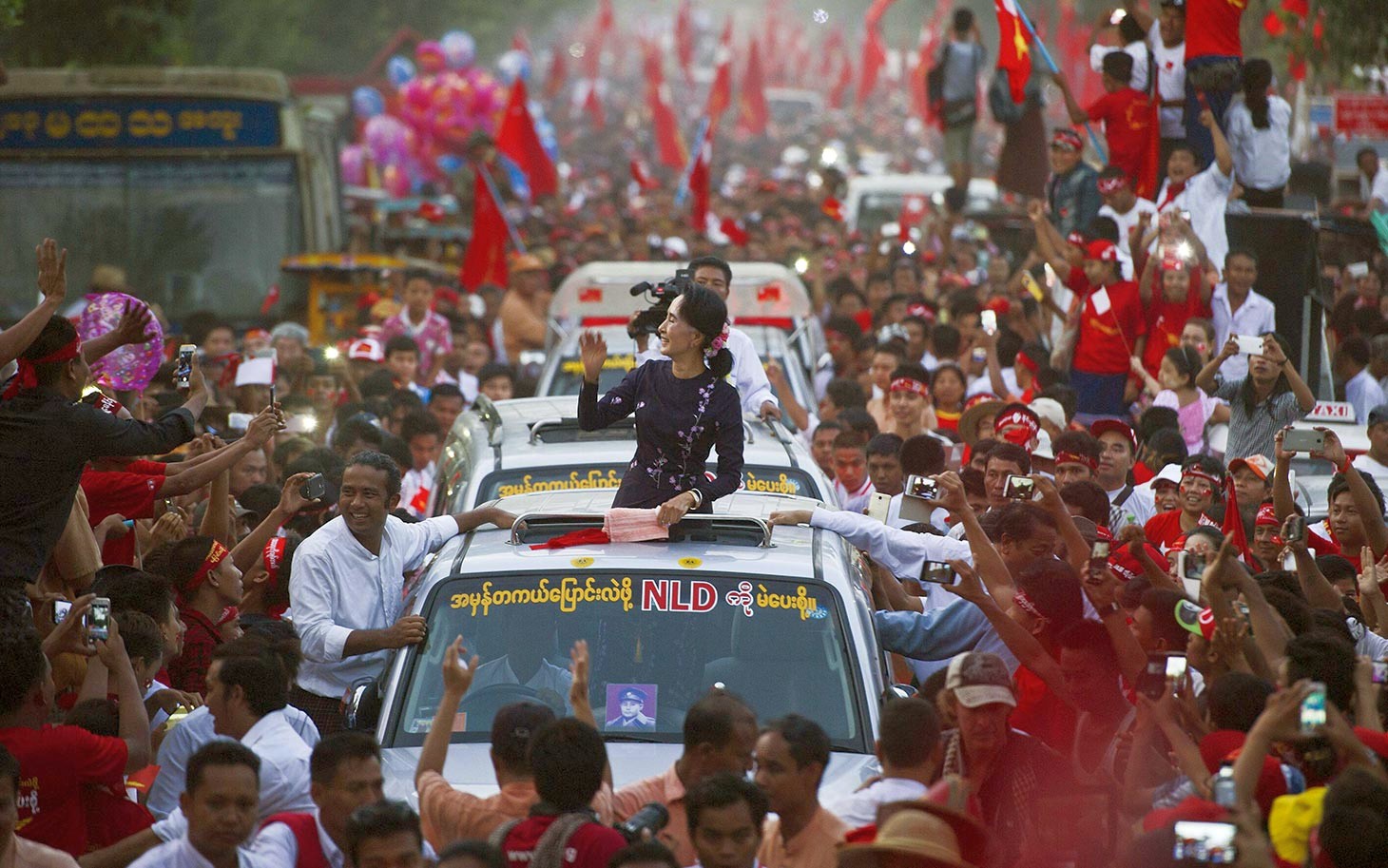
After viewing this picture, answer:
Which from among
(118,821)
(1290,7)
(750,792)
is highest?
(1290,7)

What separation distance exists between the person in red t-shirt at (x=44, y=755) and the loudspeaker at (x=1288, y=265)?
9.15 metres

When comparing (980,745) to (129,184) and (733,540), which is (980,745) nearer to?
(733,540)

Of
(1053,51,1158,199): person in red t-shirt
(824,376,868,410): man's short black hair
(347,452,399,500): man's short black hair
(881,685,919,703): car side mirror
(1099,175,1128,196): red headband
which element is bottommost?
(824,376,868,410): man's short black hair

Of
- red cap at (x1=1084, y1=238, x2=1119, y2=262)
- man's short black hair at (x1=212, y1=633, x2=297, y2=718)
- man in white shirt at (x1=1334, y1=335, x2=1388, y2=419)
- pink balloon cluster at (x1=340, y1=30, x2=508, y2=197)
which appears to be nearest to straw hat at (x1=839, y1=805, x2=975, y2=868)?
man's short black hair at (x1=212, y1=633, x2=297, y2=718)

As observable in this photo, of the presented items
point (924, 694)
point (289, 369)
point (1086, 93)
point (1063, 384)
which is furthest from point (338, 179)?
point (1086, 93)

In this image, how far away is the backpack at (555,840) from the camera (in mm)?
4453

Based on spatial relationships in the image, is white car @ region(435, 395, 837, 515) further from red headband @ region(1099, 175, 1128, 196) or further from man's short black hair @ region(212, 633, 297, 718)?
red headband @ region(1099, 175, 1128, 196)

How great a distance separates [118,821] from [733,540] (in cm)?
229

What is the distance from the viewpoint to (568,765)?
459 cm

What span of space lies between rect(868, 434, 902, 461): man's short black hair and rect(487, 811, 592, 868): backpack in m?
4.90

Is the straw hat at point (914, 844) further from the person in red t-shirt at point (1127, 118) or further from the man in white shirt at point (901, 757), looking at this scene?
the person in red t-shirt at point (1127, 118)

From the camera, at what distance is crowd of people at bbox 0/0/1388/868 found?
A: 15.2 feet

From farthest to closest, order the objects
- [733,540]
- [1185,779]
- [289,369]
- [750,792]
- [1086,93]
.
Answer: [1086,93], [289,369], [733,540], [1185,779], [750,792]

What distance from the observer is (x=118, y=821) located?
5305 mm
